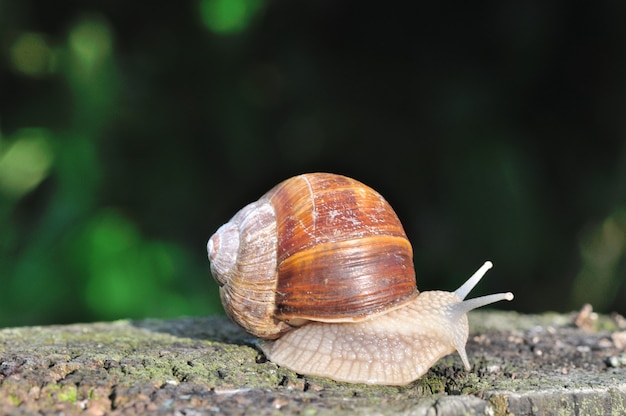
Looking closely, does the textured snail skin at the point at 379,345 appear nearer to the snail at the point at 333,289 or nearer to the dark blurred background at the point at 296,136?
the snail at the point at 333,289

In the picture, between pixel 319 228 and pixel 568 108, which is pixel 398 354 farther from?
pixel 568 108

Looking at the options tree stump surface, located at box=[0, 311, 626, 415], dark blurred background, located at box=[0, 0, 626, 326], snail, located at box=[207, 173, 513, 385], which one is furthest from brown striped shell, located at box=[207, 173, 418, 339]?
dark blurred background, located at box=[0, 0, 626, 326]

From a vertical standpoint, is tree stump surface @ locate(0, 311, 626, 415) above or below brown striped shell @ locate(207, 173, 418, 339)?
below

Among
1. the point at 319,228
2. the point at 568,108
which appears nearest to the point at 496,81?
the point at 568,108

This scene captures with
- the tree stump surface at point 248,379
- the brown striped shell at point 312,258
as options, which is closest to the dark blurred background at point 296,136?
the tree stump surface at point 248,379

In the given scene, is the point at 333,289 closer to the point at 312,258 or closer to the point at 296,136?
the point at 312,258

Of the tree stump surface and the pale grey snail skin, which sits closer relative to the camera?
the tree stump surface

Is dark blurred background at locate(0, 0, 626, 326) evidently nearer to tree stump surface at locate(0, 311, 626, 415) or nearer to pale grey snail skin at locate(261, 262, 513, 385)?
tree stump surface at locate(0, 311, 626, 415)
